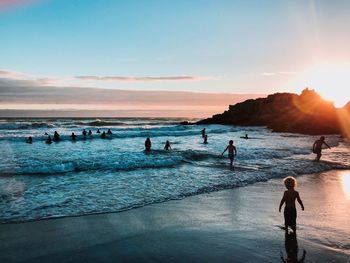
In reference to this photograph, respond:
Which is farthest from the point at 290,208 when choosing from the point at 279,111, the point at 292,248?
the point at 279,111

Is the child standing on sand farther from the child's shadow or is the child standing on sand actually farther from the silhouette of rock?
the silhouette of rock

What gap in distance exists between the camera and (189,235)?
842 cm

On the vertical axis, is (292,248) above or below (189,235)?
above

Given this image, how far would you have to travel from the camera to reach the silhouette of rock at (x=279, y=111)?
66.9 metres

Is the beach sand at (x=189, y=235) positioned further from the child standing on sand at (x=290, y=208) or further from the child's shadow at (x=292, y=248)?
the child standing on sand at (x=290, y=208)

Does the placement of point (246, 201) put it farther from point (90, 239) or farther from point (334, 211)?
point (90, 239)

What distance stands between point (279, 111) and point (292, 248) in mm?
89195

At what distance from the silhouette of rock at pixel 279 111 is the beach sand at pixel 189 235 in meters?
52.6

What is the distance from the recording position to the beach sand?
7.17m

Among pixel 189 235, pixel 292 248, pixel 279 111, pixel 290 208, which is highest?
pixel 279 111

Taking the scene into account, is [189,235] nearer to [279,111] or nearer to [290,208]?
[290,208]

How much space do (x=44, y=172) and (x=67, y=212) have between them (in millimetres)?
8847

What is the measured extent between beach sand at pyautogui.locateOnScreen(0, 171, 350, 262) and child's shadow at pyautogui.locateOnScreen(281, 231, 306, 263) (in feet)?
0.13

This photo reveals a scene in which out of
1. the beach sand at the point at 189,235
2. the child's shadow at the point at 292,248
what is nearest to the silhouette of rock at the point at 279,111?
the beach sand at the point at 189,235
